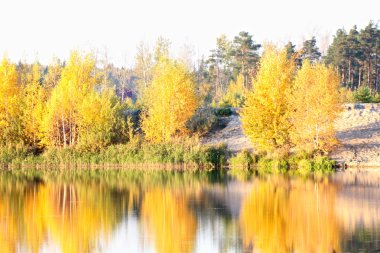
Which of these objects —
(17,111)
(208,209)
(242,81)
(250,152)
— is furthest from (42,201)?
(242,81)

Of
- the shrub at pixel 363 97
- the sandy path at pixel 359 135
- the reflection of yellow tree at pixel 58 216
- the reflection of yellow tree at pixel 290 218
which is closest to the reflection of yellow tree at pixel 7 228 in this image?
the reflection of yellow tree at pixel 58 216

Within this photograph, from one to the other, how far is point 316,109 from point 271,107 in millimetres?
2722

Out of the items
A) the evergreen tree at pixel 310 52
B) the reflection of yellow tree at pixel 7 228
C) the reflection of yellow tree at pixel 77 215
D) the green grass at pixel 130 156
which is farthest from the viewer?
the evergreen tree at pixel 310 52

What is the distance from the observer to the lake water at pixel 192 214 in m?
18.5

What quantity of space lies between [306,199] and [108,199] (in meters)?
7.77

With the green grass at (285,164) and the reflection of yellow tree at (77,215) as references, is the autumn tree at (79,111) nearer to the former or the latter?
the green grass at (285,164)

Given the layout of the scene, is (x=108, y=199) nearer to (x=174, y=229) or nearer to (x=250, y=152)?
(x=174, y=229)

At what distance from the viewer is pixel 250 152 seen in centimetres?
4322

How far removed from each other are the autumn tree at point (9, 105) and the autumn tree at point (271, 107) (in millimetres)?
16809

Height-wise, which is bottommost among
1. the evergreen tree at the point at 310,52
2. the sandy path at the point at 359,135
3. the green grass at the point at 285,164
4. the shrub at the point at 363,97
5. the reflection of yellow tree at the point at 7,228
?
the reflection of yellow tree at the point at 7,228

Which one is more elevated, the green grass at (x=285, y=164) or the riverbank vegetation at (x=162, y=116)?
the riverbank vegetation at (x=162, y=116)

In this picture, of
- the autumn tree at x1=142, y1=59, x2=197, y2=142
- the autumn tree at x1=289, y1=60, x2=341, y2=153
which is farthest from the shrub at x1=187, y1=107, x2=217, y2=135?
the autumn tree at x1=289, y1=60, x2=341, y2=153

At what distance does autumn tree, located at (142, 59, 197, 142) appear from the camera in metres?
45.8

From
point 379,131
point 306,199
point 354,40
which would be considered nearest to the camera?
point 306,199
